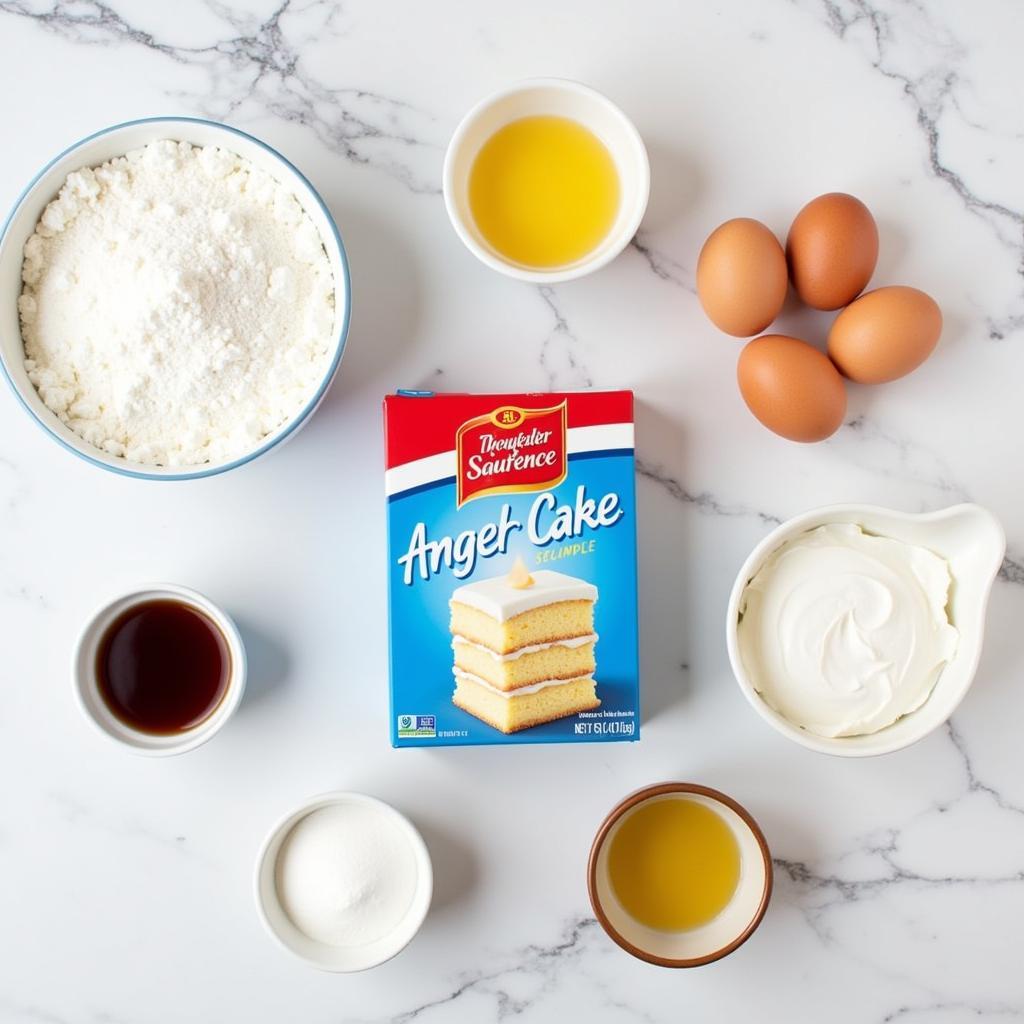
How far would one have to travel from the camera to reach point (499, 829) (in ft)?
4.45

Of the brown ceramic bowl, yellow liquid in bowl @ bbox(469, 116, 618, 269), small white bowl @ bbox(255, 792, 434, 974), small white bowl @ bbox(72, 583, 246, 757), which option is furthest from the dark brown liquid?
yellow liquid in bowl @ bbox(469, 116, 618, 269)

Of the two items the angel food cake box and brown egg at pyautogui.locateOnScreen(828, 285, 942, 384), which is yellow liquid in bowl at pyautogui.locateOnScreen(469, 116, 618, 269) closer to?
the angel food cake box

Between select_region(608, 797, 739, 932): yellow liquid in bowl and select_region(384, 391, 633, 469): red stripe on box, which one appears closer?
select_region(384, 391, 633, 469): red stripe on box

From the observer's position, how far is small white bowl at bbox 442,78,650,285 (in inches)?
48.5

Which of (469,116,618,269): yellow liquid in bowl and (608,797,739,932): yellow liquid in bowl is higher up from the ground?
(469,116,618,269): yellow liquid in bowl

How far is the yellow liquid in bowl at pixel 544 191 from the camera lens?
1.28 meters

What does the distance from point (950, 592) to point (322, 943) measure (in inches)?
38.4

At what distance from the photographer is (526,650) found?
121 centimetres

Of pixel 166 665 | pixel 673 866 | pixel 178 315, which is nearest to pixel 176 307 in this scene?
pixel 178 315

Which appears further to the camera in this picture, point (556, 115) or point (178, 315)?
point (556, 115)

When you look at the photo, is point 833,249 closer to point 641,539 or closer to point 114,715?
point 641,539

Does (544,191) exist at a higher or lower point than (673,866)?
higher

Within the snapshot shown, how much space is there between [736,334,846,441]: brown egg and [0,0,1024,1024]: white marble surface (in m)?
0.10

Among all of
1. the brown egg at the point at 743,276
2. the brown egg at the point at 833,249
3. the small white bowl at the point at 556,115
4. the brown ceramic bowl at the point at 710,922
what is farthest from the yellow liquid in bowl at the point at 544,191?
the brown ceramic bowl at the point at 710,922
